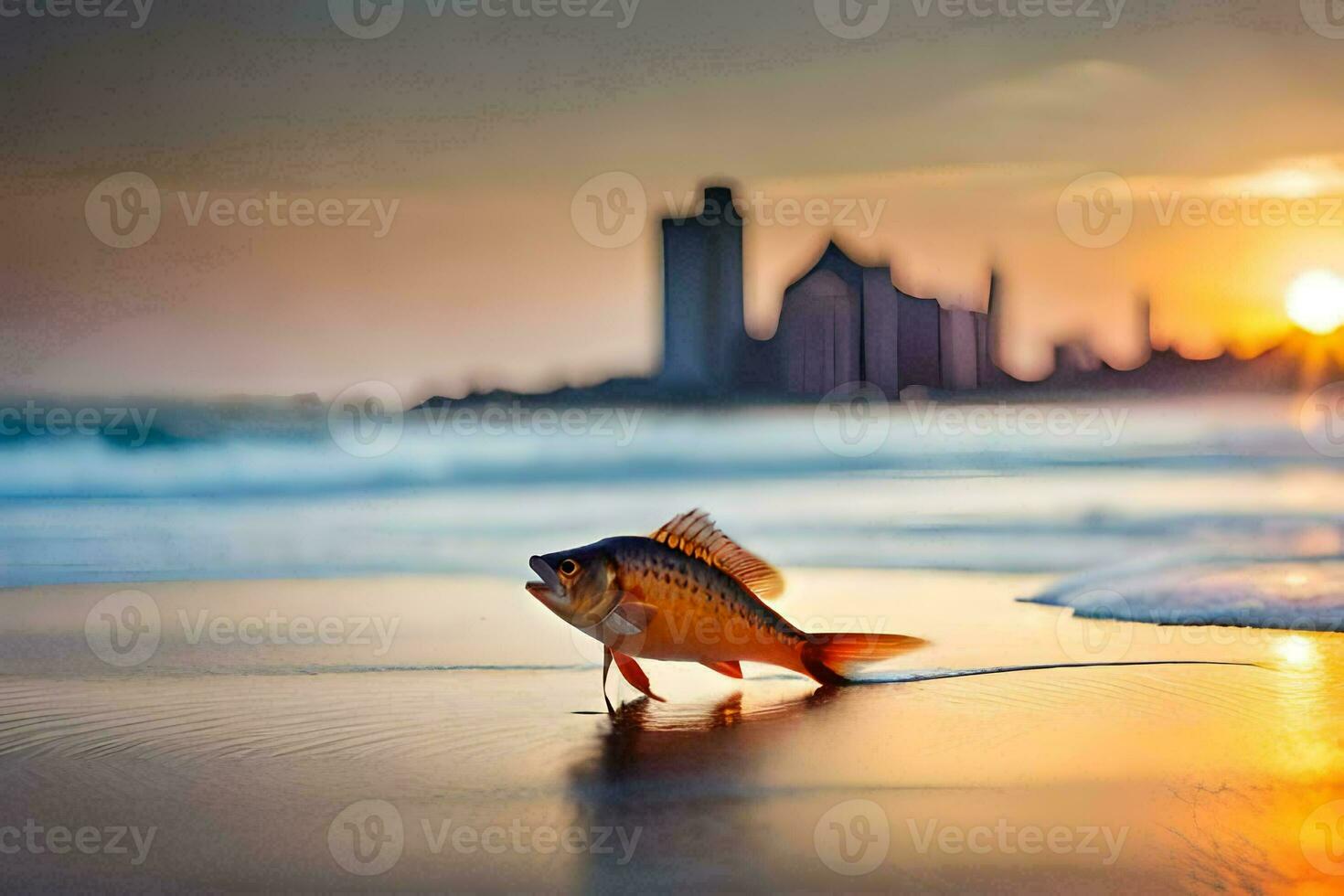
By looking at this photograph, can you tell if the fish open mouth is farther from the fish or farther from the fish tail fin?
the fish tail fin

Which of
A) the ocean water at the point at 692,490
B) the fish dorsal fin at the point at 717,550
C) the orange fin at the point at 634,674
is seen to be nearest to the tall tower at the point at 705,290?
the ocean water at the point at 692,490

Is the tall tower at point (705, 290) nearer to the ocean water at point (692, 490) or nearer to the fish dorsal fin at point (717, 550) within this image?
the ocean water at point (692, 490)

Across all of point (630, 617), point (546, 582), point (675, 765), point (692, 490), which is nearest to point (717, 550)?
point (630, 617)

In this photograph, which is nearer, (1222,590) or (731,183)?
(1222,590)

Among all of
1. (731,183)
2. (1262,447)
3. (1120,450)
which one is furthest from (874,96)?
(1262,447)

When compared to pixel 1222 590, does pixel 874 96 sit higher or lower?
higher

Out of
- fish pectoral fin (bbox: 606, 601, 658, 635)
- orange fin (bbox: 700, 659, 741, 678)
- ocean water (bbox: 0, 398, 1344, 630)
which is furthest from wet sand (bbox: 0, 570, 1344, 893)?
ocean water (bbox: 0, 398, 1344, 630)

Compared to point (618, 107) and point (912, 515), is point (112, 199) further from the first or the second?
point (912, 515)
